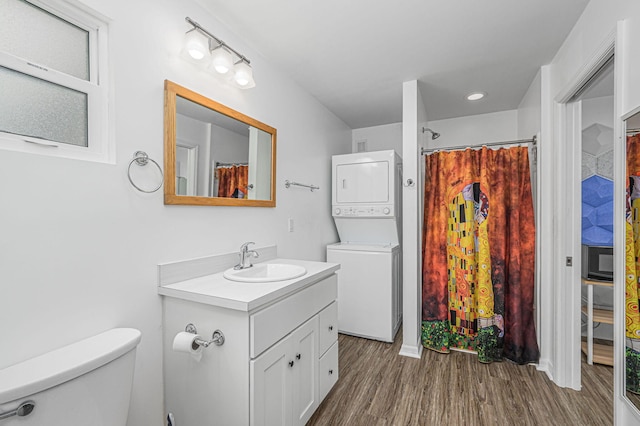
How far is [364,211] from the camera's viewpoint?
2934mm

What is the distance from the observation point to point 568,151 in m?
1.98

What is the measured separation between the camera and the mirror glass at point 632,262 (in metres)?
1.16

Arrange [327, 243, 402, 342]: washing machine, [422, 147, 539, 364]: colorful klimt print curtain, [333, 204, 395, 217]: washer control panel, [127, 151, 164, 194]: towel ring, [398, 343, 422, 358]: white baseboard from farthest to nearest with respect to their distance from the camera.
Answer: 1. [333, 204, 395, 217]: washer control panel
2. [327, 243, 402, 342]: washing machine
3. [398, 343, 422, 358]: white baseboard
4. [422, 147, 539, 364]: colorful klimt print curtain
5. [127, 151, 164, 194]: towel ring

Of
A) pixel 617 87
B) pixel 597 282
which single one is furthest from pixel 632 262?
pixel 597 282

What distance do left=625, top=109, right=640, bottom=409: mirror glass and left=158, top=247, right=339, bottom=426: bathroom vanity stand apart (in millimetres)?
1415

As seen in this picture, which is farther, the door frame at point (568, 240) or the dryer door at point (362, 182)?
the dryer door at point (362, 182)

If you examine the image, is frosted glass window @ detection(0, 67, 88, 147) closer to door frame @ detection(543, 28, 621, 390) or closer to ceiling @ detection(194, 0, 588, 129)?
ceiling @ detection(194, 0, 588, 129)

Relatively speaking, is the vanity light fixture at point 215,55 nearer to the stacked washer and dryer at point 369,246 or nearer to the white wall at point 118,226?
the white wall at point 118,226

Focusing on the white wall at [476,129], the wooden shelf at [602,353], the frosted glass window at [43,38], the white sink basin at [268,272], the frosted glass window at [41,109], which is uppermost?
the white wall at [476,129]

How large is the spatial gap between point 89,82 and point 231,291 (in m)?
1.07

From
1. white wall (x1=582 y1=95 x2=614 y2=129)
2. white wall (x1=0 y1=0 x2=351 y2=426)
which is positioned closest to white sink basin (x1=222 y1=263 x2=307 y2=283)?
white wall (x1=0 y1=0 x2=351 y2=426)

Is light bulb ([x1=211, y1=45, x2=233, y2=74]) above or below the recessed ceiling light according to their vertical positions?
below

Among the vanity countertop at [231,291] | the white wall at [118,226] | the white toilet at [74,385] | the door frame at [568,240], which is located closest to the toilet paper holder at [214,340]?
the vanity countertop at [231,291]

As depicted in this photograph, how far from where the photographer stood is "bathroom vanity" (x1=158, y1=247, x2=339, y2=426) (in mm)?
1196
